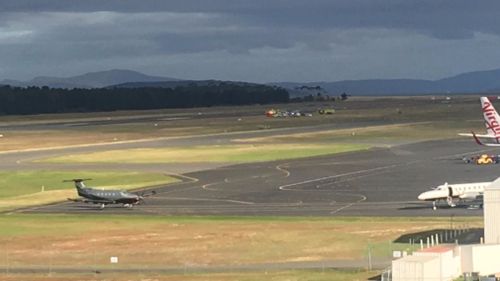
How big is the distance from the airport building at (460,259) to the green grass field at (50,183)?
53784 mm

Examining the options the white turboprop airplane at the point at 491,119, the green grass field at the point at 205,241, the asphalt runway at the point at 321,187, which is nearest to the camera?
the green grass field at the point at 205,241

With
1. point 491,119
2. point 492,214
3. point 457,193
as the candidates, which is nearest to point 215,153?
point 491,119

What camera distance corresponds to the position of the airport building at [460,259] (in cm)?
5062

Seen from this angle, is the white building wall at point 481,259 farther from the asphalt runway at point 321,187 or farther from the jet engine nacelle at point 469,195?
the jet engine nacelle at point 469,195

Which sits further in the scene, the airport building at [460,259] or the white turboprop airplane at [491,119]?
the white turboprop airplane at [491,119]

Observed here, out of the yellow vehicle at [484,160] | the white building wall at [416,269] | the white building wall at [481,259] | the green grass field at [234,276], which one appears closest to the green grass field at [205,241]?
the green grass field at [234,276]

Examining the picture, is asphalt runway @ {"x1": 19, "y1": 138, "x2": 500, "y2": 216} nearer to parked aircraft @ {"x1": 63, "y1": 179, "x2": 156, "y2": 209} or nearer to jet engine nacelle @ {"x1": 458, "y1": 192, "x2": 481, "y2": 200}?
parked aircraft @ {"x1": 63, "y1": 179, "x2": 156, "y2": 209}

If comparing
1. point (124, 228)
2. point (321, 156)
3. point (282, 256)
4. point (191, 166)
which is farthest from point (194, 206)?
point (321, 156)

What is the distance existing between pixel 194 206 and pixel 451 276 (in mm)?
47467

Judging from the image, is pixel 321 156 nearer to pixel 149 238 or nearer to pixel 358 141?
pixel 358 141

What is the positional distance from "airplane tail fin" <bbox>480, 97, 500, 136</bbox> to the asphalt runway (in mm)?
5495

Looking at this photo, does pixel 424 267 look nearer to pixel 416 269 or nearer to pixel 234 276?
pixel 416 269

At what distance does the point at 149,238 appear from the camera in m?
77.7

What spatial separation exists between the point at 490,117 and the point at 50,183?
171ft
